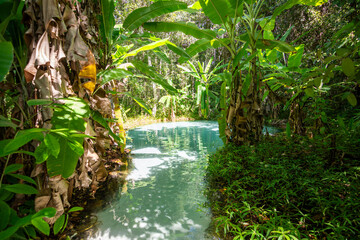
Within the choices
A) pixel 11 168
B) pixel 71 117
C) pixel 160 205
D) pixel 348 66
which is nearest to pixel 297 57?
pixel 348 66

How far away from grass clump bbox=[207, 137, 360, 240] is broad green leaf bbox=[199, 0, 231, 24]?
6.10 ft

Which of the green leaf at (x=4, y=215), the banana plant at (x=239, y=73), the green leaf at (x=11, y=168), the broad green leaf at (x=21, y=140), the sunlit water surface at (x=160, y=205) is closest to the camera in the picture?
the broad green leaf at (x=21, y=140)

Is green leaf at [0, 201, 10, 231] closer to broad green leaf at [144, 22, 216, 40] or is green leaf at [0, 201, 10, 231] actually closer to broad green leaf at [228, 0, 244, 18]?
broad green leaf at [144, 22, 216, 40]

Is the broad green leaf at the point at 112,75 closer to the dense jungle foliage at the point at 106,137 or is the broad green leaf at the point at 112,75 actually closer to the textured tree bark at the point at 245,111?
the dense jungle foliage at the point at 106,137

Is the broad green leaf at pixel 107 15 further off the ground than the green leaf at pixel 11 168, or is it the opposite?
the broad green leaf at pixel 107 15

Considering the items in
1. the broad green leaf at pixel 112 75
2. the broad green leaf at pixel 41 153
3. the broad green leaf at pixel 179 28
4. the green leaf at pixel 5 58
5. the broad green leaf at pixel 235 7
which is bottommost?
the broad green leaf at pixel 41 153

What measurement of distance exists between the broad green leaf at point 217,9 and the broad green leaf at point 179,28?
0.79 feet

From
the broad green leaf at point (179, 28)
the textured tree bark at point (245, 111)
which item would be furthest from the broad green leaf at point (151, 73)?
the textured tree bark at point (245, 111)

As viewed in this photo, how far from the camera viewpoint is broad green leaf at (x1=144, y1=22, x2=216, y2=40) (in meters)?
2.59

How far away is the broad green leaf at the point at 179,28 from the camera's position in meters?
2.59

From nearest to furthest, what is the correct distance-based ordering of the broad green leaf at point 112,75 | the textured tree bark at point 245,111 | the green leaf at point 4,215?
1. the green leaf at point 4,215
2. the broad green leaf at point 112,75
3. the textured tree bark at point 245,111

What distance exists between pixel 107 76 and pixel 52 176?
116 centimetres

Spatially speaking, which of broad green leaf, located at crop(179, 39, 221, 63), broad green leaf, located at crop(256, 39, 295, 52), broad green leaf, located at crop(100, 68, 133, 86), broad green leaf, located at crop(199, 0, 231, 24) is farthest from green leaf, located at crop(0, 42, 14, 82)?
broad green leaf, located at crop(256, 39, 295, 52)

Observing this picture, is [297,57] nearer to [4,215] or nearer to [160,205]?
[160,205]
